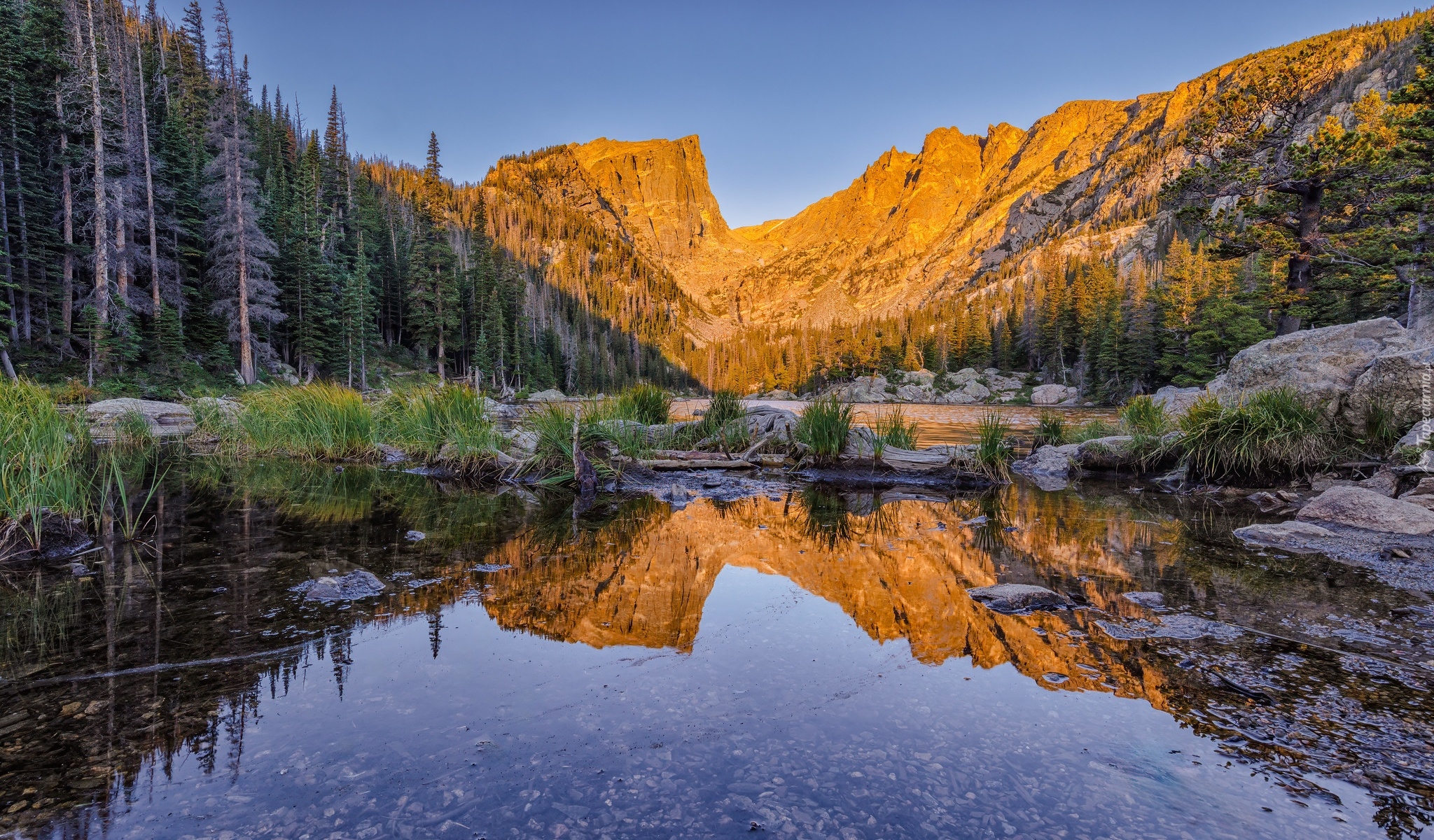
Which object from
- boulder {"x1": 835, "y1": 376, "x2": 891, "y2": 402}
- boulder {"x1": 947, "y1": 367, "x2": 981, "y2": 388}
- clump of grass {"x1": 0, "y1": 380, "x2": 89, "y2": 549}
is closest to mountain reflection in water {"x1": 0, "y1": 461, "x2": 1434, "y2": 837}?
clump of grass {"x1": 0, "y1": 380, "x2": 89, "y2": 549}

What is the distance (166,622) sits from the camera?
3.71 metres

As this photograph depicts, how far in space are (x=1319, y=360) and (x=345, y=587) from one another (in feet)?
46.5

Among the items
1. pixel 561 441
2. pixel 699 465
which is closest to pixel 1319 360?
pixel 699 465

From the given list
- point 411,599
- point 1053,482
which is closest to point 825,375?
point 1053,482

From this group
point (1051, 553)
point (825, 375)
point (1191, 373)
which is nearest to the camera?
point (1051, 553)

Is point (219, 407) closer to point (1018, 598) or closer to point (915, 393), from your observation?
point (1018, 598)

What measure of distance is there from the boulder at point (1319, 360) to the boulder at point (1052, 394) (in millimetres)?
53519

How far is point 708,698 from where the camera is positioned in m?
3.03

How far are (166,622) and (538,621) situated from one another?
6.99ft

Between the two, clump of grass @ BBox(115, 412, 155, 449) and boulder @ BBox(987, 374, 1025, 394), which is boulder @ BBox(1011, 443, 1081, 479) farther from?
boulder @ BBox(987, 374, 1025, 394)

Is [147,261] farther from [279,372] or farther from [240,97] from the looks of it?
[240,97]

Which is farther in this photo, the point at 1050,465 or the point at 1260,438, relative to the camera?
the point at 1050,465

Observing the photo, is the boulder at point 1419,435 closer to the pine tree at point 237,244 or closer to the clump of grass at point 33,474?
the clump of grass at point 33,474

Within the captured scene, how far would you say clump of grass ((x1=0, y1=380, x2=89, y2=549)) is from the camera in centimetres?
516
